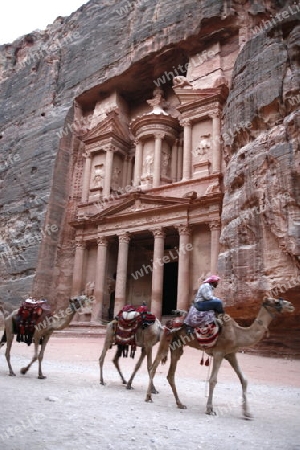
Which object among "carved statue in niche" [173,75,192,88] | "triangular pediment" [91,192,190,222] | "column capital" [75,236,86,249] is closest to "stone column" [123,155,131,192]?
"triangular pediment" [91,192,190,222]

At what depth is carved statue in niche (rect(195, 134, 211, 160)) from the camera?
88.2ft

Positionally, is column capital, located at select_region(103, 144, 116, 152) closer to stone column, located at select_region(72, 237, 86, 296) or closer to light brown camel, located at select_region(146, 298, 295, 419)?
stone column, located at select_region(72, 237, 86, 296)

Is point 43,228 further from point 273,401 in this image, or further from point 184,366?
point 273,401

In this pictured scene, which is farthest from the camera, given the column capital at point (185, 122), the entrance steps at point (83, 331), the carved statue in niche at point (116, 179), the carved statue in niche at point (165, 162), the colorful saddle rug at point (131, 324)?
the carved statue in niche at point (116, 179)

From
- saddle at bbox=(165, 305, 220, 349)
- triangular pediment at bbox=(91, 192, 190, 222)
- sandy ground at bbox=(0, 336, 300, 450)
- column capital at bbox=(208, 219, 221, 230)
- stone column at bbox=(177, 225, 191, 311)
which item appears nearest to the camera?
sandy ground at bbox=(0, 336, 300, 450)

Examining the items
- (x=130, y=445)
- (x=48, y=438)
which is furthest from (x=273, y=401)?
(x=48, y=438)

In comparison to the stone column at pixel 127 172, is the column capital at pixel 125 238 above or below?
below

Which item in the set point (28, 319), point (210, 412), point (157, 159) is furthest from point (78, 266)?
point (210, 412)

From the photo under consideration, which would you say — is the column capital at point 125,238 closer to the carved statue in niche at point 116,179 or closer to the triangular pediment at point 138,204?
the triangular pediment at point 138,204

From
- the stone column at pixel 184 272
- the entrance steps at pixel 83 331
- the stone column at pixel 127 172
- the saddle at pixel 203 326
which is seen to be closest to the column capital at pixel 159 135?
the stone column at pixel 127 172

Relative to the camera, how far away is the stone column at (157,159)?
28384mm

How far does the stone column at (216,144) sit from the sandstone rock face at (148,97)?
8.03ft

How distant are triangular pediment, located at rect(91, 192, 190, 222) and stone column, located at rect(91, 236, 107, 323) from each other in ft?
5.87

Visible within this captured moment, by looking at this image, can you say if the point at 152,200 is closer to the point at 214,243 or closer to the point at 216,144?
the point at 214,243
